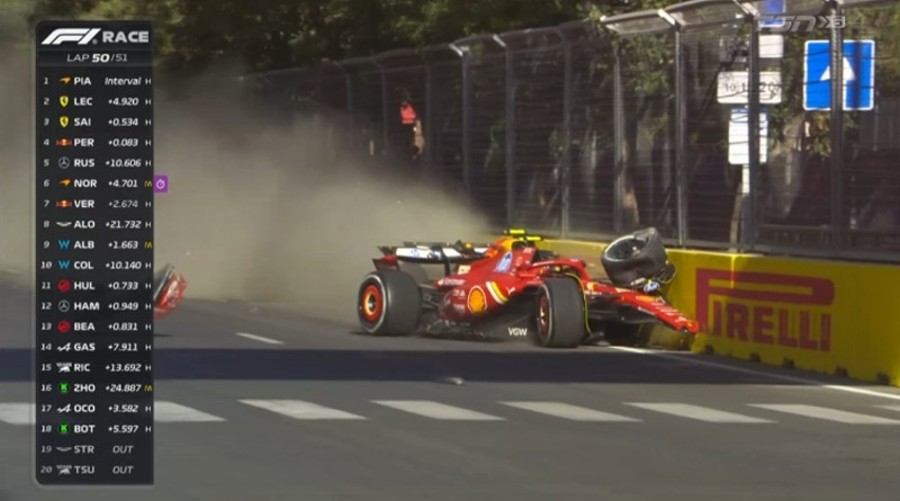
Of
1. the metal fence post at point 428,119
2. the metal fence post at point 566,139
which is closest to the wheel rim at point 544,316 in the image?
the metal fence post at point 566,139

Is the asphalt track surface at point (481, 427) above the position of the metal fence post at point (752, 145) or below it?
below

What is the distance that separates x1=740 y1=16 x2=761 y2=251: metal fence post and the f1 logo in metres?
13.6

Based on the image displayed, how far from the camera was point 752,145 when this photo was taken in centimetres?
1752

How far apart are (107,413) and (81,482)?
0.18m

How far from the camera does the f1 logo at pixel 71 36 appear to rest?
419cm

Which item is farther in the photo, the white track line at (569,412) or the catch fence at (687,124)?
the catch fence at (687,124)

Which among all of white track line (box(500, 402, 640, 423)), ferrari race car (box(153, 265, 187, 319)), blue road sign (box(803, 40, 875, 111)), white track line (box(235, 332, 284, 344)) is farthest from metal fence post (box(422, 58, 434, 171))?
white track line (box(500, 402, 640, 423))

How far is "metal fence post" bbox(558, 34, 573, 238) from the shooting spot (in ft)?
68.8

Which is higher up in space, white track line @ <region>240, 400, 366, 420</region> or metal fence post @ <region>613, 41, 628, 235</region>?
metal fence post @ <region>613, 41, 628, 235</region>

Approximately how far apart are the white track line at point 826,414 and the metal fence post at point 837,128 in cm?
318

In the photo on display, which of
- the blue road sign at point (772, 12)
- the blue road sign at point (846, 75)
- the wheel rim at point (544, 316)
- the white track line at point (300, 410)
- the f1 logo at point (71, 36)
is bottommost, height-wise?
the white track line at point (300, 410)

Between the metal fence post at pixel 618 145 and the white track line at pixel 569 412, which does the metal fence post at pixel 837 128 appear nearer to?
the metal fence post at pixel 618 145

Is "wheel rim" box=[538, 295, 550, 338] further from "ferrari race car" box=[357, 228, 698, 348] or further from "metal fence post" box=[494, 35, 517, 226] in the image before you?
"metal fence post" box=[494, 35, 517, 226]

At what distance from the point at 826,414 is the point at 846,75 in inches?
167
